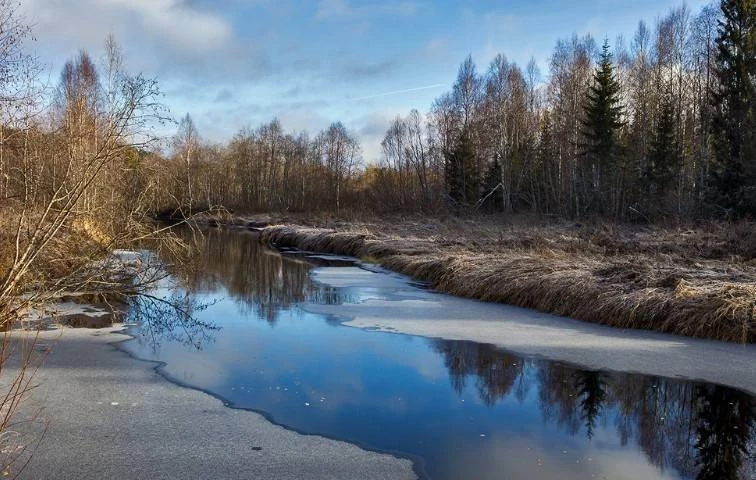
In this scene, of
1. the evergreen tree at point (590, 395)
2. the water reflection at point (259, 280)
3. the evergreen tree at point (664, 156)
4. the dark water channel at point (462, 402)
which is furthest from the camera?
the evergreen tree at point (664, 156)

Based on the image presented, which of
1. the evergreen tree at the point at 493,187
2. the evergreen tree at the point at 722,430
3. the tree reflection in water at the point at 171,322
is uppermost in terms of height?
the evergreen tree at the point at 493,187

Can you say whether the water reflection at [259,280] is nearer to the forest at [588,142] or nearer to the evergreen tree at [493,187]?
the forest at [588,142]

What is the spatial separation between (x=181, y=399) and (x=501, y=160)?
36.3 metres

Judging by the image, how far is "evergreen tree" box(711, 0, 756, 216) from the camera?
23.7 m

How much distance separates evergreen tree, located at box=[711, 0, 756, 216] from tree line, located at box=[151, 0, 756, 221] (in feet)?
0.20

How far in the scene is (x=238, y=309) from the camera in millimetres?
12352

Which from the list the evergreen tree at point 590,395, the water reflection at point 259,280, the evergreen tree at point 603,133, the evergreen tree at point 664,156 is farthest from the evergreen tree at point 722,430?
the evergreen tree at point 603,133

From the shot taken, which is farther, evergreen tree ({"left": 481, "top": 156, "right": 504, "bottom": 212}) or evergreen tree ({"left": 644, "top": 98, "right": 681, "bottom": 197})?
evergreen tree ({"left": 481, "top": 156, "right": 504, "bottom": 212})

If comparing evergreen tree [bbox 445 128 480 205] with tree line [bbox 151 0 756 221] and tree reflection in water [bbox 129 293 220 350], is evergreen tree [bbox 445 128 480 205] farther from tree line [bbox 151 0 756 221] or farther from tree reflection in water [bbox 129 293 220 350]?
tree reflection in water [bbox 129 293 220 350]

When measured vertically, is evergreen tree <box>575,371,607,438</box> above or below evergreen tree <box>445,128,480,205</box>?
below

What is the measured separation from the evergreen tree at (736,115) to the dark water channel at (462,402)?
19668mm

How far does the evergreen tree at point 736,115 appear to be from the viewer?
23.7 m

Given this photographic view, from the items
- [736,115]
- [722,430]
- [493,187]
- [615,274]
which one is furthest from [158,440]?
[493,187]

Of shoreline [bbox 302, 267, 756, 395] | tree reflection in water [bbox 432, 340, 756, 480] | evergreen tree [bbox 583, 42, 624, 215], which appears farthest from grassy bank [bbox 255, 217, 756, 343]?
evergreen tree [bbox 583, 42, 624, 215]
